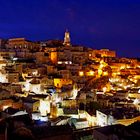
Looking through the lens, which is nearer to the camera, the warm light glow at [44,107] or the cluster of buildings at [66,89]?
the cluster of buildings at [66,89]

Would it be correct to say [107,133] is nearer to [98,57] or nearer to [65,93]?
[65,93]

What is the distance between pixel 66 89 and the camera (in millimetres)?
23828

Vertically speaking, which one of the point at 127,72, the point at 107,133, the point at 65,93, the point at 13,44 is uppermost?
the point at 13,44

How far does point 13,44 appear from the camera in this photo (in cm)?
3784

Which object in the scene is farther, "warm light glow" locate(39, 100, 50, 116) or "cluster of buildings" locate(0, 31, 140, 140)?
"warm light glow" locate(39, 100, 50, 116)

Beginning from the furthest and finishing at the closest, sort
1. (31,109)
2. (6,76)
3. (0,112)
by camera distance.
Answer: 1. (6,76)
2. (31,109)
3. (0,112)

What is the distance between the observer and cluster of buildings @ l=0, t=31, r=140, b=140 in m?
17.3

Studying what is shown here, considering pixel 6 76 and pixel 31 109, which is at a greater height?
pixel 6 76

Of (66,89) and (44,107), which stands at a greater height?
(66,89)

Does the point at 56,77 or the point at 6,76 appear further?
the point at 56,77

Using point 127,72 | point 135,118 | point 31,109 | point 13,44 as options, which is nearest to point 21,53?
point 13,44

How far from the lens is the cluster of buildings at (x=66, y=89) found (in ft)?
56.6

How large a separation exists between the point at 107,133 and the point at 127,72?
2262 centimetres

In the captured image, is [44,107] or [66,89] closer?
[44,107]
